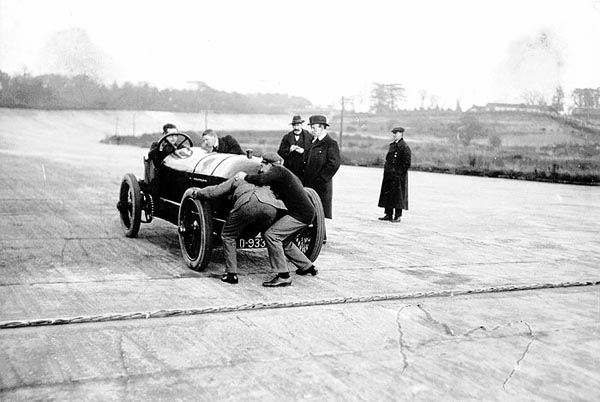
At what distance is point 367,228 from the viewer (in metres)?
10.6

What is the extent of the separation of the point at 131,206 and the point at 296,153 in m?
2.54

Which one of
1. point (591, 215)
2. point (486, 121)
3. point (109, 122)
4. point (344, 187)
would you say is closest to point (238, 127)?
point (109, 122)

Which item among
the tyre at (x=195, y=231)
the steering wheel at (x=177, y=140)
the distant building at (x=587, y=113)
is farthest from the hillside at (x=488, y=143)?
the tyre at (x=195, y=231)

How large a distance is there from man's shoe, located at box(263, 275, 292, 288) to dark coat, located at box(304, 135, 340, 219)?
2.89 meters

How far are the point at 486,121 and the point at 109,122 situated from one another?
51498 mm

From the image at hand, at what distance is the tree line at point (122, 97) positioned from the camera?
48188mm

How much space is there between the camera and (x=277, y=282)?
6.10 metres

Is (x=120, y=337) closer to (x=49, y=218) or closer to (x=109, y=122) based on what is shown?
(x=49, y=218)

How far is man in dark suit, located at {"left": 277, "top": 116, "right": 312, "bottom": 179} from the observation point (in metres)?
9.16

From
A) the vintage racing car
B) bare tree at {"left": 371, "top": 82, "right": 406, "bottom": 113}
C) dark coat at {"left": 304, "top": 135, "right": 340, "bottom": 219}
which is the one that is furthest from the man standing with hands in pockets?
bare tree at {"left": 371, "top": 82, "right": 406, "bottom": 113}

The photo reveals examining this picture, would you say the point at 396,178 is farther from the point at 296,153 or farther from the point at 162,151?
the point at 162,151

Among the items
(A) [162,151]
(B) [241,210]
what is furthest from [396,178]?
(B) [241,210]

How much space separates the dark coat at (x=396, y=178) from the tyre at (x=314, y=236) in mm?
4628

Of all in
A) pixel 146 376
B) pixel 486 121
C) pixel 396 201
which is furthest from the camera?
pixel 486 121
